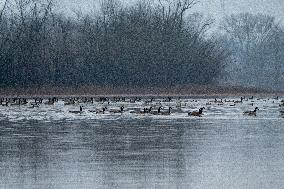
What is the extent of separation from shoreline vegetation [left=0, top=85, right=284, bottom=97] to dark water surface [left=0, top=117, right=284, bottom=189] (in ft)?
125

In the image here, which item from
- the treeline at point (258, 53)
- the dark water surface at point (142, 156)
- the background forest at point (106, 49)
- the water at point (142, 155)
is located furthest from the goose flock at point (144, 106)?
the treeline at point (258, 53)

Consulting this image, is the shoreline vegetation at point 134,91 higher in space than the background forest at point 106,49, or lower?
lower

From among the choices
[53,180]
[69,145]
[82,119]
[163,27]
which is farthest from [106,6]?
[53,180]

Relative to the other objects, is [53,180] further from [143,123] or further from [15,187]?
[143,123]

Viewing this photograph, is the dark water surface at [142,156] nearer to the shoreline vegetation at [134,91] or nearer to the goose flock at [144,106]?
the goose flock at [144,106]

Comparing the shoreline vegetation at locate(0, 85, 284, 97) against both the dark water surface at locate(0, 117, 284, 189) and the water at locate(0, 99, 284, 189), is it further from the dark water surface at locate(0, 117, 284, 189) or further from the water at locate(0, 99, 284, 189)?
the dark water surface at locate(0, 117, 284, 189)

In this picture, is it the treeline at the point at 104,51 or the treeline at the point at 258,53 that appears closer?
the treeline at the point at 104,51

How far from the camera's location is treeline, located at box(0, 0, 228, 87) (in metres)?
68.2

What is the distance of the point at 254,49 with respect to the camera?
121 m

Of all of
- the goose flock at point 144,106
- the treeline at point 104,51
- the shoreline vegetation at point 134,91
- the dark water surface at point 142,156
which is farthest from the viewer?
the treeline at point 104,51

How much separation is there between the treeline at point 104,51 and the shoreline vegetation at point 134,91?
167 cm

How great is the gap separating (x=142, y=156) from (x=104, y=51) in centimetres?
5701

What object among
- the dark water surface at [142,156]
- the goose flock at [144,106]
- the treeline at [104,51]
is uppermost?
the treeline at [104,51]

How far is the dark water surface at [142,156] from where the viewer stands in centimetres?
1276
